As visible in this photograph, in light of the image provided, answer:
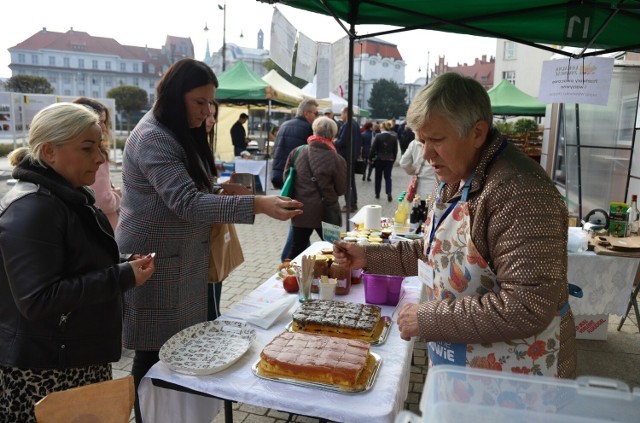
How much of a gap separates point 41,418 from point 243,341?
0.77 metres

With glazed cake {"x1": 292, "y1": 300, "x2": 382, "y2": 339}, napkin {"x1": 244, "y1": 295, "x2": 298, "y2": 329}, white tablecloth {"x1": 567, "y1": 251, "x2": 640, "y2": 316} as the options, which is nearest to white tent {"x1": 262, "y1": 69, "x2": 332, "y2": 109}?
white tablecloth {"x1": 567, "y1": 251, "x2": 640, "y2": 316}

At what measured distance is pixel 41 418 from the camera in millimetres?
1111

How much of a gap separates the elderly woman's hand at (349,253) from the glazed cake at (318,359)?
0.33m

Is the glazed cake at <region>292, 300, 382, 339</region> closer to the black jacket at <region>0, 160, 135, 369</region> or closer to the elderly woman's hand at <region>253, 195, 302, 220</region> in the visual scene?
the elderly woman's hand at <region>253, 195, 302, 220</region>

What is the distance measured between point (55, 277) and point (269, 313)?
857mm

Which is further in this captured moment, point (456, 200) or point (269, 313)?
point (269, 313)

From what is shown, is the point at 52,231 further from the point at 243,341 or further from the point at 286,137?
the point at 286,137

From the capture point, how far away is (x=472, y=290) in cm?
134

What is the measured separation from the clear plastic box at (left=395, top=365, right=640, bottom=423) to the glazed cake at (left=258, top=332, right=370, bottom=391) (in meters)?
0.78

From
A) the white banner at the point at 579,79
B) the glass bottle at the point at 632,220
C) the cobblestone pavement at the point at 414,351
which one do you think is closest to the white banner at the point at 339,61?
the white banner at the point at 579,79

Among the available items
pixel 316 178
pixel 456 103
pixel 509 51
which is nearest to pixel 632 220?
pixel 316 178

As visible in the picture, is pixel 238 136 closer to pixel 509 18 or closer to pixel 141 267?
pixel 509 18

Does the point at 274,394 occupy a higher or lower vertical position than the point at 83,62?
lower

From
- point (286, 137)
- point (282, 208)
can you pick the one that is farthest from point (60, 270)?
point (286, 137)
